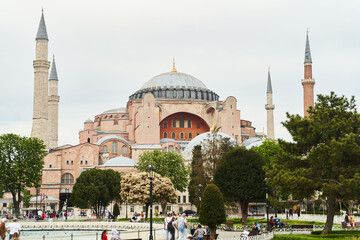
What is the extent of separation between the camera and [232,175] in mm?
33000

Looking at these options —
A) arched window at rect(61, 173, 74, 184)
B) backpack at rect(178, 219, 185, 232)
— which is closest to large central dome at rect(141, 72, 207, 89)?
arched window at rect(61, 173, 74, 184)

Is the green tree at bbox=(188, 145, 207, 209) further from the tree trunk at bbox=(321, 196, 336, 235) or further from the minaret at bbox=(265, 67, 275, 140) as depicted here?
the minaret at bbox=(265, 67, 275, 140)

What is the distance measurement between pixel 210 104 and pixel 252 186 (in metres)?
40.1

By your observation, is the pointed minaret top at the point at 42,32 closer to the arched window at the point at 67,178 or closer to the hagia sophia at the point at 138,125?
the hagia sophia at the point at 138,125

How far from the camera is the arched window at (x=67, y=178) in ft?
208

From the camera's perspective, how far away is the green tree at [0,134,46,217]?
1858 inches

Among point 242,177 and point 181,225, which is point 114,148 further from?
point 181,225

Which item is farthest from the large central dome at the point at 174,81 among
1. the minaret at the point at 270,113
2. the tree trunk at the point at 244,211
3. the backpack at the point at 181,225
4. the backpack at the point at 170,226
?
the backpack at the point at 181,225

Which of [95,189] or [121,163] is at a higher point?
[121,163]

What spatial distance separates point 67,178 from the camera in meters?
63.7

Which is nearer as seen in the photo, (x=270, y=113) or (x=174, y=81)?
(x=270, y=113)

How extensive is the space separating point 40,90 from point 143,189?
24.5 m

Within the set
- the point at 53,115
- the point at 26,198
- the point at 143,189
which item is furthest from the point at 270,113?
the point at 143,189

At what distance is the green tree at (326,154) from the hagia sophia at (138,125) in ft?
103
